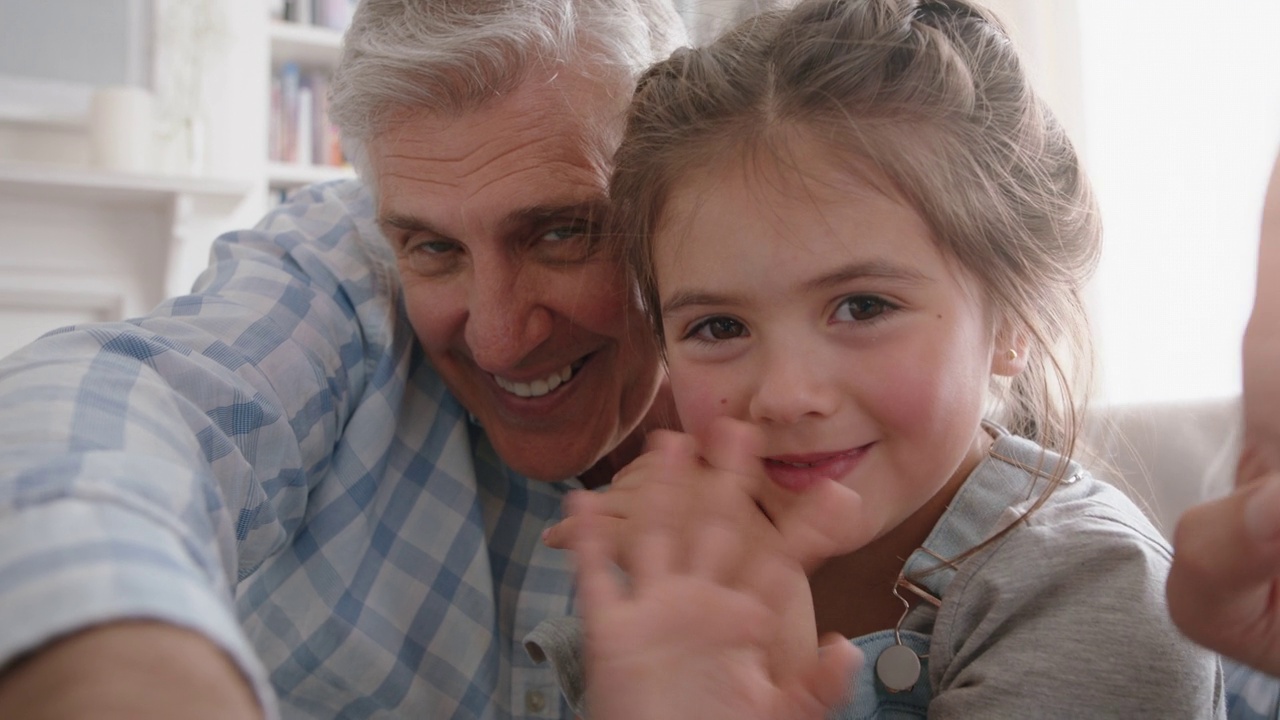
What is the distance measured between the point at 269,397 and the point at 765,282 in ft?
1.61

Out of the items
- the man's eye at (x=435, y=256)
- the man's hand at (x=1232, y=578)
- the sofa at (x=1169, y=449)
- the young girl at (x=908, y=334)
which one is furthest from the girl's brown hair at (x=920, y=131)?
the sofa at (x=1169, y=449)

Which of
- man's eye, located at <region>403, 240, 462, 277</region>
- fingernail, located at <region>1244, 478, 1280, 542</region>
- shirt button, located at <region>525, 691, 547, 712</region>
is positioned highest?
fingernail, located at <region>1244, 478, 1280, 542</region>

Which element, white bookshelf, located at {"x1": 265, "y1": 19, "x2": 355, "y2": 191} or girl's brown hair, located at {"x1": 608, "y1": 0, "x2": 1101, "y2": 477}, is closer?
girl's brown hair, located at {"x1": 608, "y1": 0, "x2": 1101, "y2": 477}

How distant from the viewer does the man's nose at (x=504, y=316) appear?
113 centimetres

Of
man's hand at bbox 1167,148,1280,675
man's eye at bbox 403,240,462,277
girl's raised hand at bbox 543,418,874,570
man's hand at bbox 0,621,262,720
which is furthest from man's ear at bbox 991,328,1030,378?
man's hand at bbox 0,621,262,720

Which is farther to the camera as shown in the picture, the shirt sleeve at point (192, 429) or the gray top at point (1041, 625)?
the gray top at point (1041, 625)

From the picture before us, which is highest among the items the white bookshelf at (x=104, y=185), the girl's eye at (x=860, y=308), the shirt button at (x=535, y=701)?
the girl's eye at (x=860, y=308)

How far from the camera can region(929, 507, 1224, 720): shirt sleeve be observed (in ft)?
2.63

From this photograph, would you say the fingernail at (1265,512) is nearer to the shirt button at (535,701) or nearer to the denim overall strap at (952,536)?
the denim overall strap at (952,536)

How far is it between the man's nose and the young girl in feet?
0.50

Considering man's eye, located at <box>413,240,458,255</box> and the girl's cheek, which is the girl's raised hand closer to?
the girl's cheek

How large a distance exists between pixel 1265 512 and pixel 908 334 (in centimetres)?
38

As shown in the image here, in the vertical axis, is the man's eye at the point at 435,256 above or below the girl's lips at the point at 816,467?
above

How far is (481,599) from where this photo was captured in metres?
1.23
